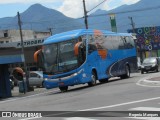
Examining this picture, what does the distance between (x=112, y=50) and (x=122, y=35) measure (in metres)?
3.30

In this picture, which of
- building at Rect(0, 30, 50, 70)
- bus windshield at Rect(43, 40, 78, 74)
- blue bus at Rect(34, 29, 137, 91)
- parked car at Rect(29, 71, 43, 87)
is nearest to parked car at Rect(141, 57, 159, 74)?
parked car at Rect(29, 71, 43, 87)

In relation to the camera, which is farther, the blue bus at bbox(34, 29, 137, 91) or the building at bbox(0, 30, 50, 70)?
the building at bbox(0, 30, 50, 70)

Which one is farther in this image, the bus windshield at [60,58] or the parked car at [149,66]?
the parked car at [149,66]

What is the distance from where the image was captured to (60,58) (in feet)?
88.0

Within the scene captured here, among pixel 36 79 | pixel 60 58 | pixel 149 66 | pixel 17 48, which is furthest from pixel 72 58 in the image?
pixel 17 48

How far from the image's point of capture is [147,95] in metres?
18.3

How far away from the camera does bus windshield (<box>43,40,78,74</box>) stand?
26.6 metres

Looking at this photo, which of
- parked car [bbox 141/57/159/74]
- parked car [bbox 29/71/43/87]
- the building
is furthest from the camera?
parked car [bbox 141/57/159/74]

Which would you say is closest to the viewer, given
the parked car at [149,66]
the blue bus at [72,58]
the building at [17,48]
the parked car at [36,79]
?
the blue bus at [72,58]

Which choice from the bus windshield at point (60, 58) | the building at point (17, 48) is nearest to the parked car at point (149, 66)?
the building at point (17, 48)

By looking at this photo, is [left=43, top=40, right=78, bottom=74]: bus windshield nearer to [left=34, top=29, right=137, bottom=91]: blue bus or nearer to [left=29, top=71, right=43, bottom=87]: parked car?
[left=34, top=29, right=137, bottom=91]: blue bus

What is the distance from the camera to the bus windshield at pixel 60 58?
2662 cm

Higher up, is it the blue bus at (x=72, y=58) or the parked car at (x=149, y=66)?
the blue bus at (x=72, y=58)

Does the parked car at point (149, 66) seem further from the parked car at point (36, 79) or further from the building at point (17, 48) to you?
the building at point (17, 48)
